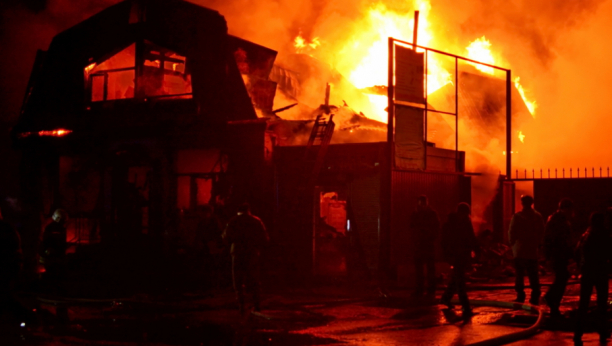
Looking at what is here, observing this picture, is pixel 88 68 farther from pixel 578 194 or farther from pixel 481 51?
pixel 481 51

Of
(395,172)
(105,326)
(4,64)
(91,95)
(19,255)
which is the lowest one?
(105,326)

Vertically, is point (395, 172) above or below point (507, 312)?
above

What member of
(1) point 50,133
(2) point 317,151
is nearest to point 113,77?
(1) point 50,133

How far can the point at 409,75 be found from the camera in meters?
16.2

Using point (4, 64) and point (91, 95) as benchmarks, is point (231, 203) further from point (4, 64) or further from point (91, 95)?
point (4, 64)

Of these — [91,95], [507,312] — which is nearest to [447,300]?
[507,312]

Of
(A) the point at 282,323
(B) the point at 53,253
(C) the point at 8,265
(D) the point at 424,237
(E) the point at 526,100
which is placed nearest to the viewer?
(C) the point at 8,265

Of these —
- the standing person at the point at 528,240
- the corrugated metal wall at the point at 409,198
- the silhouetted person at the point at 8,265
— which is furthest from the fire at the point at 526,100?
the silhouetted person at the point at 8,265

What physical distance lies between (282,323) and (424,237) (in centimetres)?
411

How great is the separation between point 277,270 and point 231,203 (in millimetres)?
2036

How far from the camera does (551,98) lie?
111 feet

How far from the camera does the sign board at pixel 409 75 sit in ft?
52.5

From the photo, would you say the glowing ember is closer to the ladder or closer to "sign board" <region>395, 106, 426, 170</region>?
"sign board" <region>395, 106, 426, 170</region>

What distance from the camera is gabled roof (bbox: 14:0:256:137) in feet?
59.2
